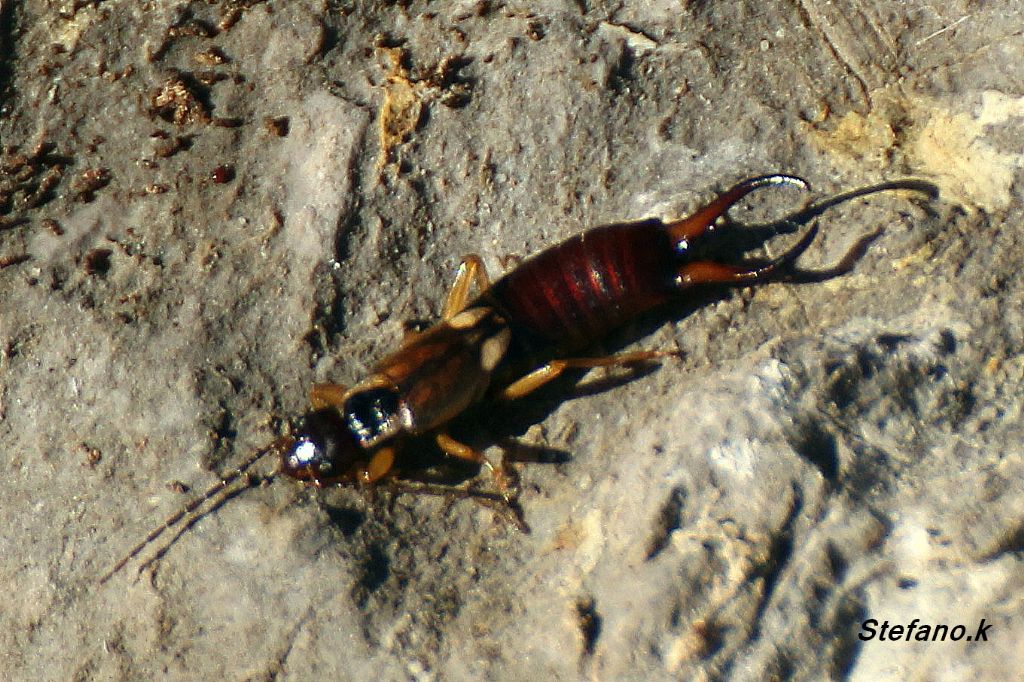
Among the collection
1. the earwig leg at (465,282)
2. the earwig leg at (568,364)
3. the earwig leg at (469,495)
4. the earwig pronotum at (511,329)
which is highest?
the earwig leg at (465,282)

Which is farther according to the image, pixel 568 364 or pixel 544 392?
pixel 544 392

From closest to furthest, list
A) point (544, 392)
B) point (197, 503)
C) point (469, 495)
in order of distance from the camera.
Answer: point (197, 503), point (469, 495), point (544, 392)

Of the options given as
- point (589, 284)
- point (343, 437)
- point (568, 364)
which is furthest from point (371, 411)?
point (589, 284)

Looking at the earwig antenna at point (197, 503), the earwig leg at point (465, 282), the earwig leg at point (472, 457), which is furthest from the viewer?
the earwig leg at point (465, 282)

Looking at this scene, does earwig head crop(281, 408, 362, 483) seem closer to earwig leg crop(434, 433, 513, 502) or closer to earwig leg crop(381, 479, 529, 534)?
earwig leg crop(381, 479, 529, 534)

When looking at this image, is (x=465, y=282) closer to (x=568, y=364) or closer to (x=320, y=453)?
(x=568, y=364)

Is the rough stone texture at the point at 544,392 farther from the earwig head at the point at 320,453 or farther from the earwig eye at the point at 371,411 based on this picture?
the earwig eye at the point at 371,411

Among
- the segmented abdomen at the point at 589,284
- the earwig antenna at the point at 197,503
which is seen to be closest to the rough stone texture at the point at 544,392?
the earwig antenna at the point at 197,503
